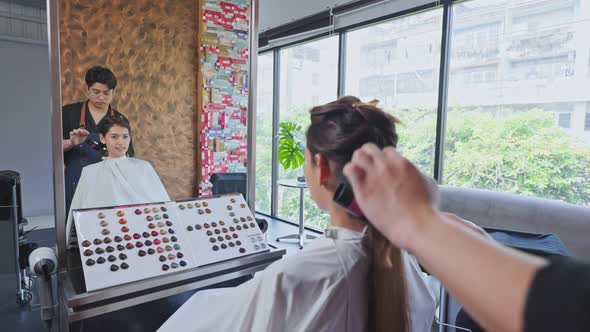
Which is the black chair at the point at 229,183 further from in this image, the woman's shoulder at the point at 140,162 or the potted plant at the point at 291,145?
the potted plant at the point at 291,145

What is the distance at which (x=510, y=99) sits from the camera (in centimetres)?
313

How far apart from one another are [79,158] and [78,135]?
0.11 m

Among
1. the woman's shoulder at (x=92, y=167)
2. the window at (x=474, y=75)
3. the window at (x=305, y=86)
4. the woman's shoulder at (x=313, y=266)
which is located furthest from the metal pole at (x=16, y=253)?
the window at (x=474, y=75)

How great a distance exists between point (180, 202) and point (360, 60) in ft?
10.8

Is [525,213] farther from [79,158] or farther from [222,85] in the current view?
[79,158]

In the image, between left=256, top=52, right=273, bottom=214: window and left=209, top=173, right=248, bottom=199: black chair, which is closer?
left=209, top=173, right=248, bottom=199: black chair

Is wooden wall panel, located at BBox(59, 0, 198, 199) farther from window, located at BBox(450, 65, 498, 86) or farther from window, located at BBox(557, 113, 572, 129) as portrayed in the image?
window, located at BBox(557, 113, 572, 129)

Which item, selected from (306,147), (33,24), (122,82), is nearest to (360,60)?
(122,82)

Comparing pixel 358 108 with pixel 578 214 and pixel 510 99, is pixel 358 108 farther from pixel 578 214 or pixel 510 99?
pixel 510 99

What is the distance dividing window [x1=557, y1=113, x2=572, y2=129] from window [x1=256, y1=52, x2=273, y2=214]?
3822 mm

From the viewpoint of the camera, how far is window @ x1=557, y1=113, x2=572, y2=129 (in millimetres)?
2807

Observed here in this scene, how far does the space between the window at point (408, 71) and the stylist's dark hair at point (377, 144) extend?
2518 millimetres

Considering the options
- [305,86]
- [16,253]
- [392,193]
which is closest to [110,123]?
[392,193]

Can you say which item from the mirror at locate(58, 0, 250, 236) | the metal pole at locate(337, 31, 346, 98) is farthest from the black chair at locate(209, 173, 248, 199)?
the metal pole at locate(337, 31, 346, 98)
